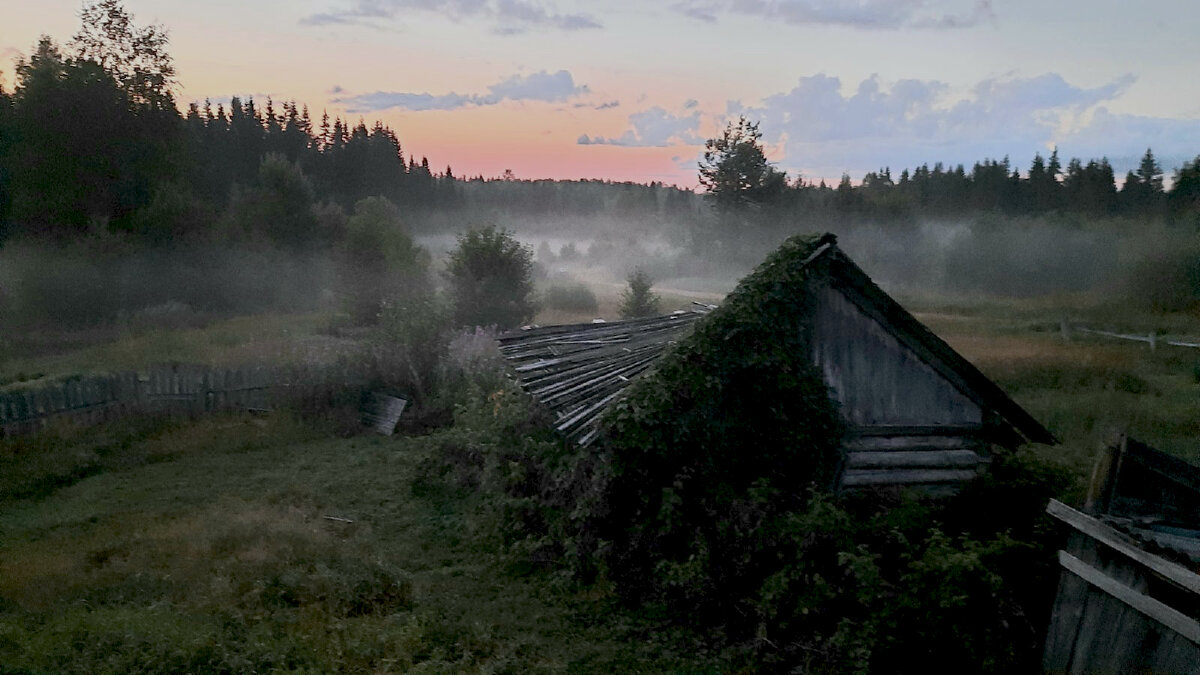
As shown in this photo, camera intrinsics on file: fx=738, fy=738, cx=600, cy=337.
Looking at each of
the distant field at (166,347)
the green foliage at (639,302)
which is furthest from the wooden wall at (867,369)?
the green foliage at (639,302)

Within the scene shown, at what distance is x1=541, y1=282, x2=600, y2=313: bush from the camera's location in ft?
124

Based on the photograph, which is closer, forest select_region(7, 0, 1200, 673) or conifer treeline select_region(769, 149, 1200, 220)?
forest select_region(7, 0, 1200, 673)

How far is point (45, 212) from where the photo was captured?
3081 cm

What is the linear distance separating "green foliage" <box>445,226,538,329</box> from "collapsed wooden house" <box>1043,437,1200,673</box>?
20.8m

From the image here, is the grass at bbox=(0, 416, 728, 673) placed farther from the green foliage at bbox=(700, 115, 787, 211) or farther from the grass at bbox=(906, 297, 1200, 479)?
the green foliage at bbox=(700, 115, 787, 211)

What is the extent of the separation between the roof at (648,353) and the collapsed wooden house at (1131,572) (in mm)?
3011

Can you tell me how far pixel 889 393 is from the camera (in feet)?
31.5

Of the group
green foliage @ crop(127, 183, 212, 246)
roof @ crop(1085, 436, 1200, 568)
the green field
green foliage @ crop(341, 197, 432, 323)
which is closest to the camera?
roof @ crop(1085, 436, 1200, 568)

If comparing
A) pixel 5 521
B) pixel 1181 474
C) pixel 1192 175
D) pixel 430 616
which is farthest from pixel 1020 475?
pixel 1192 175

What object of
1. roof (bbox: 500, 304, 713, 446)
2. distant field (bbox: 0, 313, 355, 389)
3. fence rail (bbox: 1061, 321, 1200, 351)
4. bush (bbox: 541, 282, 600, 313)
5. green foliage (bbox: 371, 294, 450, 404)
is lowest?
distant field (bbox: 0, 313, 355, 389)

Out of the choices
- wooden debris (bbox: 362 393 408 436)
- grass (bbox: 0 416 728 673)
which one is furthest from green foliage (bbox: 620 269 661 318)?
grass (bbox: 0 416 728 673)

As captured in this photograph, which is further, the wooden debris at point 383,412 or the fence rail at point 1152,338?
the fence rail at point 1152,338

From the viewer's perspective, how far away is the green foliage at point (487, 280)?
2586 cm

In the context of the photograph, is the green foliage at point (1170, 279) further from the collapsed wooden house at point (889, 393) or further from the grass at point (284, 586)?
the grass at point (284, 586)
